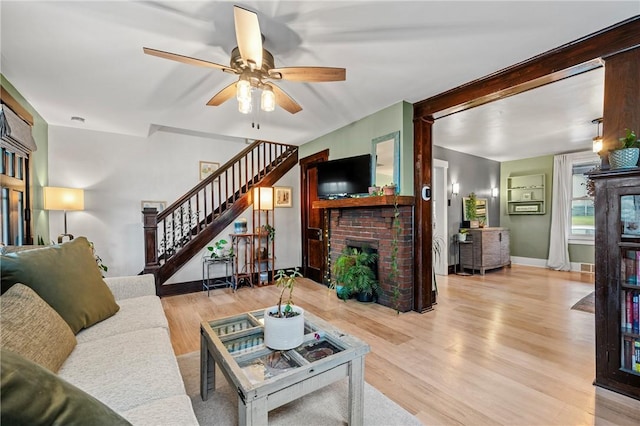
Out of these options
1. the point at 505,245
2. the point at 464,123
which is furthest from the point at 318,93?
the point at 505,245

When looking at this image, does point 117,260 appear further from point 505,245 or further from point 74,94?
point 505,245

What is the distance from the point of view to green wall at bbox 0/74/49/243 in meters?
3.25

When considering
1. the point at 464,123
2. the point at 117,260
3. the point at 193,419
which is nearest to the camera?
the point at 193,419

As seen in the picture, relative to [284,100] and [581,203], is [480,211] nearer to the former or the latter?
[581,203]

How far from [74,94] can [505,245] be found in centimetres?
727

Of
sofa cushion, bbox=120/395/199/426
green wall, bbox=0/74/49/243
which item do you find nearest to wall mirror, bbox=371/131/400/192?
sofa cushion, bbox=120/395/199/426

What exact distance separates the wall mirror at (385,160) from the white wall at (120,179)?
2414 mm

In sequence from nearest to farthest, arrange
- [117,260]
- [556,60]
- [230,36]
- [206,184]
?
[230,36]
[556,60]
[117,260]
[206,184]

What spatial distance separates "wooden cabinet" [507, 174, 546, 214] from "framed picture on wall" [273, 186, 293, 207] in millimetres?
5016

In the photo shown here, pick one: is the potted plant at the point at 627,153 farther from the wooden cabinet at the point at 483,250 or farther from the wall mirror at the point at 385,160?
the wooden cabinet at the point at 483,250

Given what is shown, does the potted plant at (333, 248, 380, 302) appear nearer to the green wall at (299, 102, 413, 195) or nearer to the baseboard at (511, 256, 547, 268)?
the green wall at (299, 102, 413, 195)

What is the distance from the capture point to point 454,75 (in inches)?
104

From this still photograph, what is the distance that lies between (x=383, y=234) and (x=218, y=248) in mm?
2600

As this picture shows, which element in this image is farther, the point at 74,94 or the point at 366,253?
the point at 366,253
